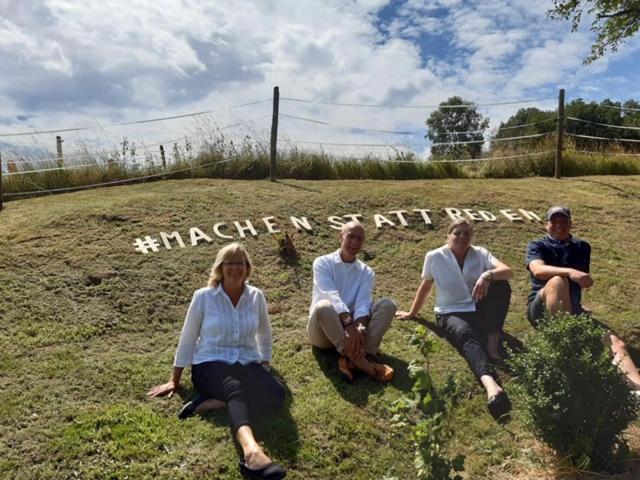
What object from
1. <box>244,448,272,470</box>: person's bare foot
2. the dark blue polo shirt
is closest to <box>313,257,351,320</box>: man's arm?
<box>244,448,272,470</box>: person's bare foot

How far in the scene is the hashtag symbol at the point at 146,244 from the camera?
20.1 feet

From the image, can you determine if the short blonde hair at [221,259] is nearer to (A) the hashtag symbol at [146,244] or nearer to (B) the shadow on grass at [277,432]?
(B) the shadow on grass at [277,432]

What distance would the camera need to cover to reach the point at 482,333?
4344 mm

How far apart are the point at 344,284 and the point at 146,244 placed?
2928mm

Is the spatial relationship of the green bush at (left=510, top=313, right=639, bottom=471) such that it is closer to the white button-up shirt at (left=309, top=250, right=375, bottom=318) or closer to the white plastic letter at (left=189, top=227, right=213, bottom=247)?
the white button-up shirt at (left=309, top=250, right=375, bottom=318)

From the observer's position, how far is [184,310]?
17.2ft

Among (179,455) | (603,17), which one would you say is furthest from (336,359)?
(603,17)

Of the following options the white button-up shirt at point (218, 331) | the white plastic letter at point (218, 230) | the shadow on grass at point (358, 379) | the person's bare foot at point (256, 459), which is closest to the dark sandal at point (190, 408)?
the white button-up shirt at point (218, 331)

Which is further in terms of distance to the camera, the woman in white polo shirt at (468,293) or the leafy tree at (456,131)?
the leafy tree at (456,131)

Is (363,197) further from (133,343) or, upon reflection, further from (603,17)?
(603,17)

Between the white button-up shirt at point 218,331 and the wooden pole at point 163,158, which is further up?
the wooden pole at point 163,158

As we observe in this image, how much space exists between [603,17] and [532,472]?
1232 cm

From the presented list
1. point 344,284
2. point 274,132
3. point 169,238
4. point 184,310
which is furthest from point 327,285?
point 274,132

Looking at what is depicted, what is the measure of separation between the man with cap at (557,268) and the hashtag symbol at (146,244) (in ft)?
13.1
